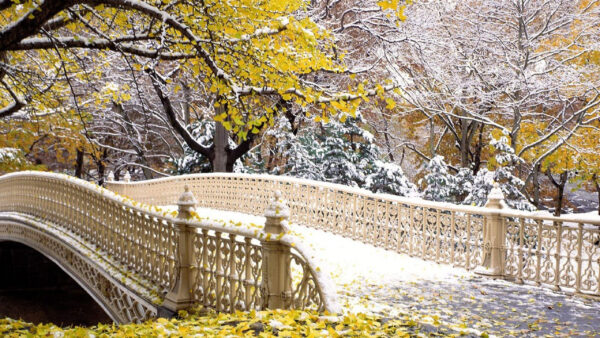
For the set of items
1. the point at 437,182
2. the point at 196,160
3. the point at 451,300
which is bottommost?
the point at 451,300

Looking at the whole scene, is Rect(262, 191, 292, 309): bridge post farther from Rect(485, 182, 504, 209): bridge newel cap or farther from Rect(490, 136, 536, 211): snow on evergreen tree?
Rect(490, 136, 536, 211): snow on evergreen tree

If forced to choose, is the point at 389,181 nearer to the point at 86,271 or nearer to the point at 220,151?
the point at 220,151

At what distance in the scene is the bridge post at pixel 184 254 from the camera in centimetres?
759

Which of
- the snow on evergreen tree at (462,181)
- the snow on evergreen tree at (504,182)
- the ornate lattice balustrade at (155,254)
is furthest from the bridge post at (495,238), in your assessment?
the snow on evergreen tree at (462,181)

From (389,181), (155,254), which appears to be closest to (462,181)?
(389,181)

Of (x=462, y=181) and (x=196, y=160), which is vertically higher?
(x=196, y=160)

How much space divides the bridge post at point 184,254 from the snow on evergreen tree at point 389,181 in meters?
12.5

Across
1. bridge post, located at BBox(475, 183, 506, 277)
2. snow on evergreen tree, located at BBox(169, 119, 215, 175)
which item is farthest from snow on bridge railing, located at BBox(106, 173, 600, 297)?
snow on evergreen tree, located at BBox(169, 119, 215, 175)

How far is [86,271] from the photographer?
37.9 feet

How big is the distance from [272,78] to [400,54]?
49.0 ft

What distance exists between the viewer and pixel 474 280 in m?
9.59

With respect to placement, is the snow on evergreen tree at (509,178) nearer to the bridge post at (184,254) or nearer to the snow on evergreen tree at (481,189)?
the snow on evergreen tree at (481,189)

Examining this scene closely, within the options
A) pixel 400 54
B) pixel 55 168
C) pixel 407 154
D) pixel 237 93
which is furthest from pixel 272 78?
pixel 55 168

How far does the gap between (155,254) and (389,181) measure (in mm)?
12082
